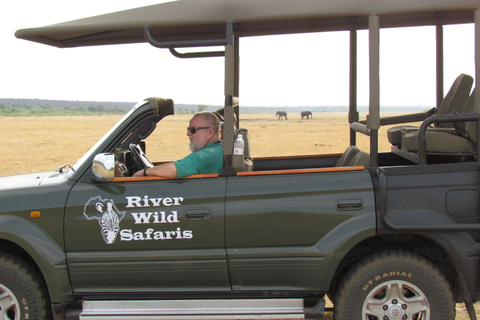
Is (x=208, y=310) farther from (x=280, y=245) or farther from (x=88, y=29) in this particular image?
(x=88, y=29)

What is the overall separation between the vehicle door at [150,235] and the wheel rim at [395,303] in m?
0.98

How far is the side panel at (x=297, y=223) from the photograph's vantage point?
Result: 129 inches

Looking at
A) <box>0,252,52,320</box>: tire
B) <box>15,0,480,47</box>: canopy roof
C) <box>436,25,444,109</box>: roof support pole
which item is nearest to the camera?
<box>15,0,480,47</box>: canopy roof

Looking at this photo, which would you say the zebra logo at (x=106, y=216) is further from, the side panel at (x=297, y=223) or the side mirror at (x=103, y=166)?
the side panel at (x=297, y=223)

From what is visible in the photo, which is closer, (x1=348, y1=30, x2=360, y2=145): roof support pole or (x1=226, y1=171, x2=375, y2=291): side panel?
(x1=226, y1=171, x2=375, y2=291): side panel

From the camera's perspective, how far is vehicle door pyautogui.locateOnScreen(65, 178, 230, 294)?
131 inches

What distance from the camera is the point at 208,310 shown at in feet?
11.0

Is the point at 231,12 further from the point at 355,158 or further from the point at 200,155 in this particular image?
the point at 355,158

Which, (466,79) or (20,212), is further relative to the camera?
(466,79)

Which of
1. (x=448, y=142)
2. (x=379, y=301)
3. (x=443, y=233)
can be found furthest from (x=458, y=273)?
(x=448, y=142)

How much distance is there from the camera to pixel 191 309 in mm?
3363

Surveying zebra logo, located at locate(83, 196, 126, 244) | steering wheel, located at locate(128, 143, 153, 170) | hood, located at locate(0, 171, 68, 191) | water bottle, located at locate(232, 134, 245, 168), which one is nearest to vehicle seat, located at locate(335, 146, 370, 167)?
water bottle, located at locate(232, 134, 245, 168)

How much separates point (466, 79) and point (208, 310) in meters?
3.03

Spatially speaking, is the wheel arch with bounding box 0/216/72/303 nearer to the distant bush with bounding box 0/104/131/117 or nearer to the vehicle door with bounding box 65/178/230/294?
the vehicle door with bounding box 65/178/230/294
